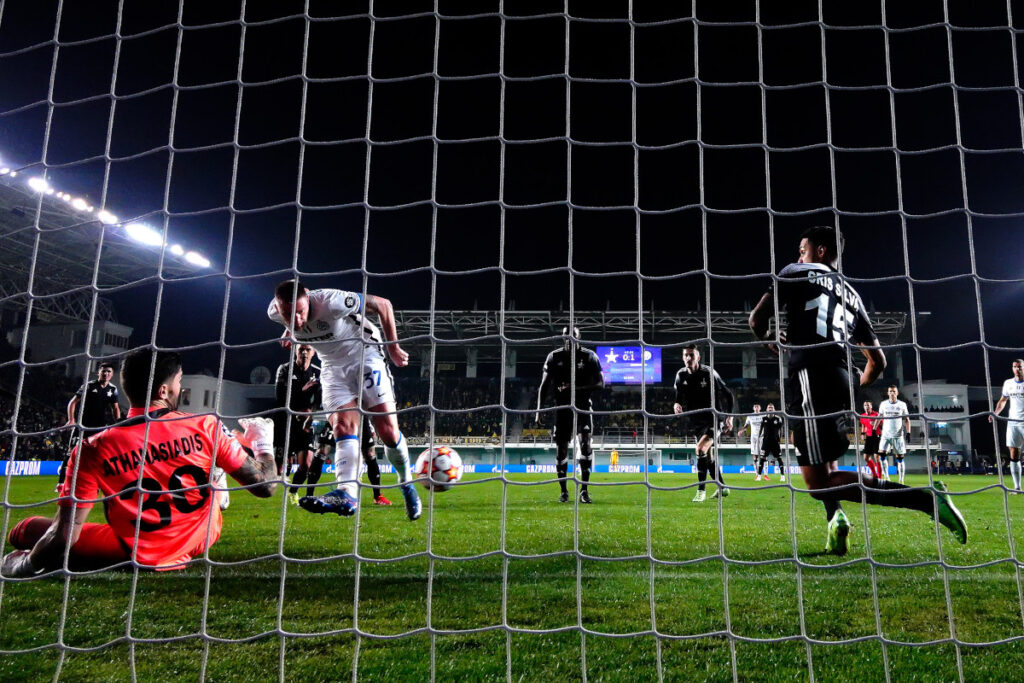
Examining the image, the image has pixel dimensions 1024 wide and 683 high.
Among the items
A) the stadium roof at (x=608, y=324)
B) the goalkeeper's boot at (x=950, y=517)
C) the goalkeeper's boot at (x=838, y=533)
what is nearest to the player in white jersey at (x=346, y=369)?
the goalkeeper's boot at (x=838, y=533)

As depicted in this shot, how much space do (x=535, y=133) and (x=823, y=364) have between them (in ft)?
31.1

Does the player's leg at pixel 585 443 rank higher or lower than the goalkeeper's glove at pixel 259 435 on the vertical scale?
higher

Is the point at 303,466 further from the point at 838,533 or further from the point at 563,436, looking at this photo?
the point at 838,533

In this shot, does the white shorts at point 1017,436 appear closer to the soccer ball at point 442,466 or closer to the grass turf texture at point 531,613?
the grass turf texture at point 531,613

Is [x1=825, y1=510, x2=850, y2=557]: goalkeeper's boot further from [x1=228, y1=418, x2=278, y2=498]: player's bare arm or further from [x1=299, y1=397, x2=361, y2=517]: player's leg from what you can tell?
[x1=228, y1=418, x2=278, y2=498]: player's bare arm

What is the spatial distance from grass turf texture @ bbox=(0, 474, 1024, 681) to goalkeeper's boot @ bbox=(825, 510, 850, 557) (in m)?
0.09

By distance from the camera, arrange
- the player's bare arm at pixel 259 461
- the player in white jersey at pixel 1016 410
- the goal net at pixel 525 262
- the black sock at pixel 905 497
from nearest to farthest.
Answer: the goal net at pixel 525 262 → the black sock at pixel 905 497 → the player's bare arm at pixel 259 461 → the player in white jersey at pixel 1016 410

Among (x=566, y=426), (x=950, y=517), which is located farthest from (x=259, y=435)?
(x=566, y=426)

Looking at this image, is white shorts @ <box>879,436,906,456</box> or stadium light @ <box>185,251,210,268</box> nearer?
white shorts @ <box>879,436,906,456</box>

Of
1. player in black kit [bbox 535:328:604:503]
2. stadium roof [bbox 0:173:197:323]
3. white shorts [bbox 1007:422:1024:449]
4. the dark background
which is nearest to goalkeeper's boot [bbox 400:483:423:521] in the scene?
the dark background

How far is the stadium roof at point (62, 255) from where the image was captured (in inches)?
776

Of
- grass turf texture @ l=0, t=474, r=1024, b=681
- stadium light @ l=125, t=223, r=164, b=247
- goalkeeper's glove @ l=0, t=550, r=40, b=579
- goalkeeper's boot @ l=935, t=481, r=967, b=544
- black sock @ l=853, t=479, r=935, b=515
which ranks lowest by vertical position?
grass turf texture @ l=0, t=474, r=1024, b=681

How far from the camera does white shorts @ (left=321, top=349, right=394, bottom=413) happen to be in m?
4.72

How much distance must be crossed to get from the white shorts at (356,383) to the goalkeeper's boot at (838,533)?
2.89 metres
